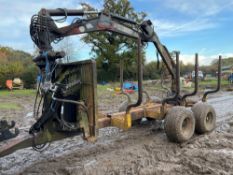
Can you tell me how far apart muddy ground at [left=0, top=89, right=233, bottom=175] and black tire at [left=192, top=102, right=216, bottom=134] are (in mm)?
171

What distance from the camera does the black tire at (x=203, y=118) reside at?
661 centimetres

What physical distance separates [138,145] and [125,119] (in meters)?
0.71

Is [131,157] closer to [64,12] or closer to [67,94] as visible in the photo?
[67,94]

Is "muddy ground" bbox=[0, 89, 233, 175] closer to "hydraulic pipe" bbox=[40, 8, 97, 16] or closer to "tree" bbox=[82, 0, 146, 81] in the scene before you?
"hydraulic pipe" bbox=[40, 8, 97, 16]

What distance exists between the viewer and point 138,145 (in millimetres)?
6051

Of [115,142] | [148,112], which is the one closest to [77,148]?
[115,142]

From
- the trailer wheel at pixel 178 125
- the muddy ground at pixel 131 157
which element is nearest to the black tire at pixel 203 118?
the muddy ground at pixel 131 157

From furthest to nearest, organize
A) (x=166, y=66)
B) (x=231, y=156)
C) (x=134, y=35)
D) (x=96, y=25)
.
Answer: (x=166, y=66) < (x=134, y=35) < (x=96, y=25) < (x=231, y=156)

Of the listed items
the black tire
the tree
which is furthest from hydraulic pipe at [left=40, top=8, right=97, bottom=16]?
the tree

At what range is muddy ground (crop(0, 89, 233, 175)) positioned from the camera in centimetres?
467

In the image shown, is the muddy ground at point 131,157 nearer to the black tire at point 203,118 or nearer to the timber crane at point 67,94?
the black tire at point 203,118

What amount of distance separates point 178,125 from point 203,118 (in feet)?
3.47

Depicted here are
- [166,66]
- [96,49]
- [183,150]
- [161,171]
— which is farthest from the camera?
[96,49]

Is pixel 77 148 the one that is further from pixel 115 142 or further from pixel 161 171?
pixel 161 171
